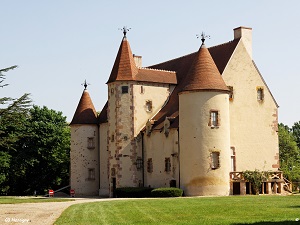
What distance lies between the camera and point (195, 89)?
46.3 metres

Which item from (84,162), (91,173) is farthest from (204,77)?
(91,173)

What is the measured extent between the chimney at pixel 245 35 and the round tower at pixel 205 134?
556 centimetres

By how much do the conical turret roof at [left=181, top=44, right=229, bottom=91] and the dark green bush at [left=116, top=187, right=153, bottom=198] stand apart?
8827mm

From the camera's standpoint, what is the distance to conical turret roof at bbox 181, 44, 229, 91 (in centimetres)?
4631

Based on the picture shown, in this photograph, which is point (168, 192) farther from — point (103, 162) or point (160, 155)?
point (103, 162)

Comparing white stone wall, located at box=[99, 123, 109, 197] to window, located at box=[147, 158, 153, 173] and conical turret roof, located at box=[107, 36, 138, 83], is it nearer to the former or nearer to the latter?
window, located at box=[147, 158, 153, 173]

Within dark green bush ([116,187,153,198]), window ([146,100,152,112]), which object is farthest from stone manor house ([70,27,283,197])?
dark green bush ([116,187,153,198])

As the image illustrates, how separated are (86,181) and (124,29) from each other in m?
15.3

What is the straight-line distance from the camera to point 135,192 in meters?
49.1

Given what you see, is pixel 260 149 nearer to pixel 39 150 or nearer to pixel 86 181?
pixel 86 181

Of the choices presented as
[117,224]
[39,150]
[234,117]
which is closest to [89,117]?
[39,150]

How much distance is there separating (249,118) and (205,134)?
21.0ft

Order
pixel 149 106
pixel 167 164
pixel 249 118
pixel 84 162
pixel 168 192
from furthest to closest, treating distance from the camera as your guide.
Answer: pixel 84 162
pixel 149 106
pixel 249 118
pixel 167 164
pixel 168 192

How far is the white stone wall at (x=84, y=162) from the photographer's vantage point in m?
59.0
